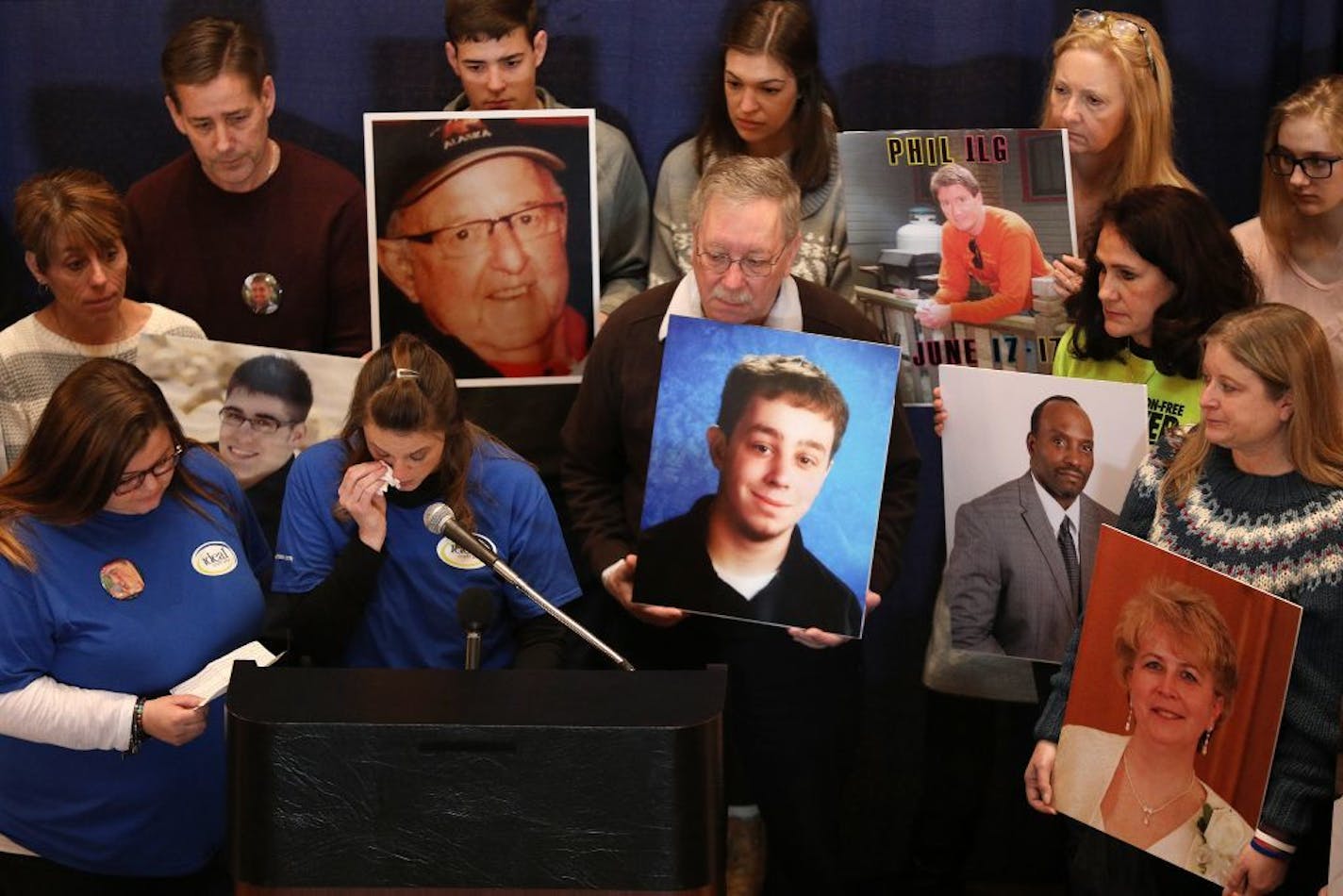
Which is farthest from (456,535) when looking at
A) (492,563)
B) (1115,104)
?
(1115,104)

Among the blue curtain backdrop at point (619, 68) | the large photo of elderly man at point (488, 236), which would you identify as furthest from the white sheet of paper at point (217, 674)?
the blue curtain backdrop at point (619, 68)

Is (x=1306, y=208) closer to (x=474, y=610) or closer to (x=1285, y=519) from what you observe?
(x=1285, y=519)

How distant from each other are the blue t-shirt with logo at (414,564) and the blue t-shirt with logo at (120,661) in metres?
0.16

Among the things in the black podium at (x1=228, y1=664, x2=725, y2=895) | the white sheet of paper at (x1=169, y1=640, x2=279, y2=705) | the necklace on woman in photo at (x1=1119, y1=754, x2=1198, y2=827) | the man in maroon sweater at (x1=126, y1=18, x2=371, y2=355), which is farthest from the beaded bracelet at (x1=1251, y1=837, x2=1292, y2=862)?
the man in maroon sweater at (x1=126, y1=18, x2=371, y2=355)

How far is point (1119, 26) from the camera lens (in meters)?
3.25

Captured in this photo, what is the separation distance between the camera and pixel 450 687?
6.86 ft

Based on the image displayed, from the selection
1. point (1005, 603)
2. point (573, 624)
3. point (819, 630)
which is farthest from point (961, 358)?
point (573, 624)

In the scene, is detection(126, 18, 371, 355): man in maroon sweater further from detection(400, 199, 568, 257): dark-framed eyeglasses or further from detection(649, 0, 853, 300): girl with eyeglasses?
detection(649, 0, 853, 300): girl with eyeglasses

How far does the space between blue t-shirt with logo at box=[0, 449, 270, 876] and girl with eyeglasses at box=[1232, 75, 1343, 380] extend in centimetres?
208

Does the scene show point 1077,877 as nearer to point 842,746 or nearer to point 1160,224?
point 842,746

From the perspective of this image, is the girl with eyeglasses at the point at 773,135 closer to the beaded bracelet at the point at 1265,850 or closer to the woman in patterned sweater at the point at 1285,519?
the woman in patterned sweater at the point at 1285,519

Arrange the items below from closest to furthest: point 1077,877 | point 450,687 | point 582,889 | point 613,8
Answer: point 582,889 → point 450,687 → point 1077,877 → point 613,8

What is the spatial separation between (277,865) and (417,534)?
87 cm

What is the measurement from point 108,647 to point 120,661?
0.03 m
